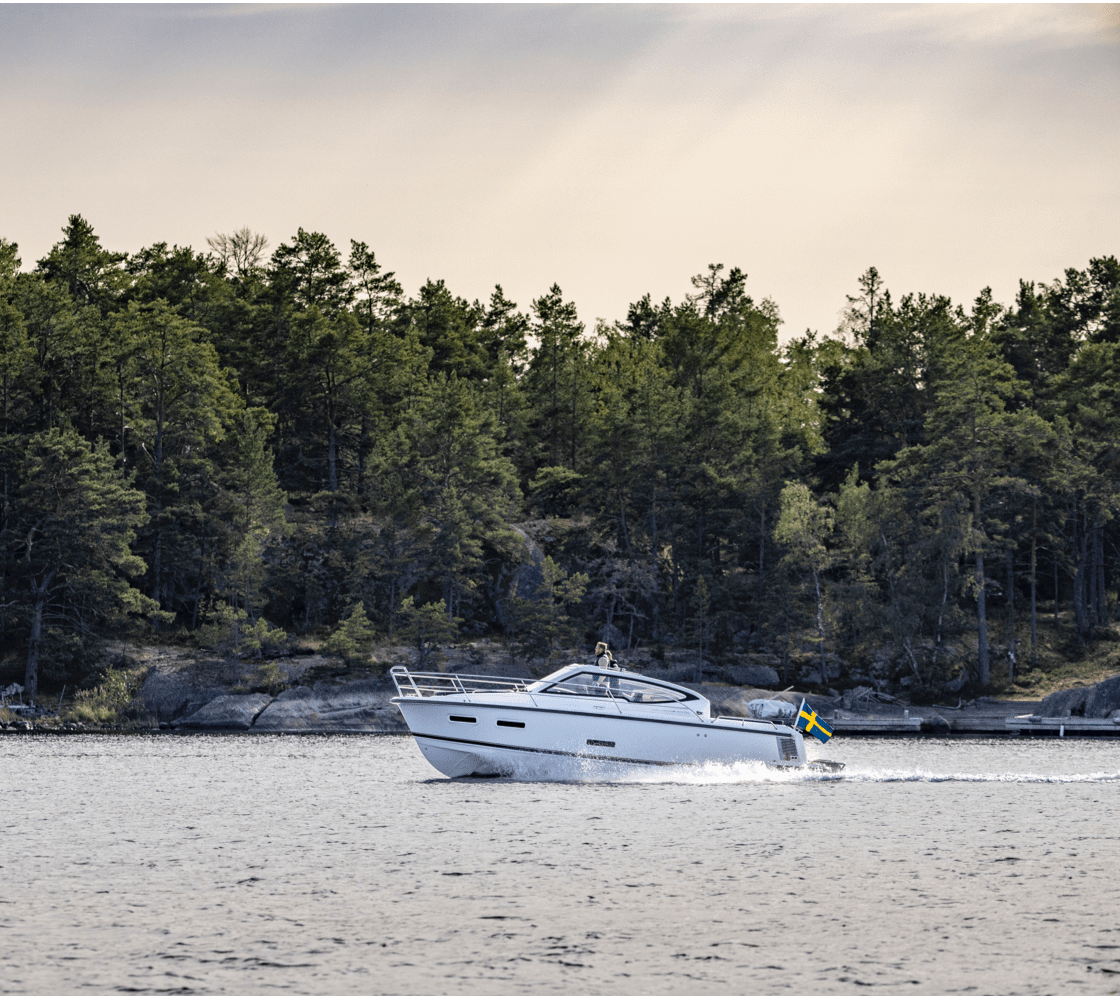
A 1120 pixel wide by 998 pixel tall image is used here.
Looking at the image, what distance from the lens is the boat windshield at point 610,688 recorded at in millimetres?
26406

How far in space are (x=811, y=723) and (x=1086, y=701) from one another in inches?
1343

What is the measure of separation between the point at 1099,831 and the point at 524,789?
10.7 meters

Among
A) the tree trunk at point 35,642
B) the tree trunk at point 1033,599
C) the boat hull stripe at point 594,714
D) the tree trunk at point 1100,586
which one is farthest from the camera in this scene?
the tree trunk at point 1100,586

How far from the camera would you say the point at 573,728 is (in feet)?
85.3

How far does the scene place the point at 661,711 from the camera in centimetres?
2656

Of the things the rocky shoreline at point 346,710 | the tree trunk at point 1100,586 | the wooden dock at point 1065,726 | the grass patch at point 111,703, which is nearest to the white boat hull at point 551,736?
the rocky shoreline at point 346,710

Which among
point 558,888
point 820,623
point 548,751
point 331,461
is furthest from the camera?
point 331,461

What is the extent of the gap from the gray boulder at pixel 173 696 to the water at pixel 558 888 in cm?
3121

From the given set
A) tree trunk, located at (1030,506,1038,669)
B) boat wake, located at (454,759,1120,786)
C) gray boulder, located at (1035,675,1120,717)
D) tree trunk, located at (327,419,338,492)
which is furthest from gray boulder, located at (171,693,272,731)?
tree trunk, located at (1030,506,1038,669)

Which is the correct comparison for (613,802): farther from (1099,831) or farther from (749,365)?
(749,365)

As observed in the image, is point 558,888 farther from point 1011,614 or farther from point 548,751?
point 1011,614

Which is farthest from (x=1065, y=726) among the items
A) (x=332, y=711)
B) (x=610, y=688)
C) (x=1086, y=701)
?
(x=610, y=688)

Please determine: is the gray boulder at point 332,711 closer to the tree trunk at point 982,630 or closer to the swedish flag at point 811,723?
the swedish flag at point 811,723

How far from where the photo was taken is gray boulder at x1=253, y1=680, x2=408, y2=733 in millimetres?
54531
